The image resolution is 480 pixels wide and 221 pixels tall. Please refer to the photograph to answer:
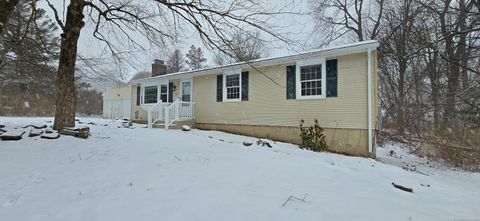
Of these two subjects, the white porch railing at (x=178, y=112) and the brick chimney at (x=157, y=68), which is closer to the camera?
the white porch railing at (x=178, y=112)

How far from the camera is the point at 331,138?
383 inches

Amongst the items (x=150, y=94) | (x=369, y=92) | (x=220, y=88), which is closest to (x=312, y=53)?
(x=369, y=92)

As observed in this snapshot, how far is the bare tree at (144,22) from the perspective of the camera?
589 cm

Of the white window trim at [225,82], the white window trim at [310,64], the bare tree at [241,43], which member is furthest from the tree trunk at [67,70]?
the white window trim at [310,64]

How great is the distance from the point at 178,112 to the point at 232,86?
277cm

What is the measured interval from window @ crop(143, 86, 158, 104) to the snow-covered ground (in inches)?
408

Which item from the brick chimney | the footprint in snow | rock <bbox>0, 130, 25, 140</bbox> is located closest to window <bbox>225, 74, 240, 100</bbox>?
the brick chimney

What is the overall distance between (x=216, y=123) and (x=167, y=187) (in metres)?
9.38

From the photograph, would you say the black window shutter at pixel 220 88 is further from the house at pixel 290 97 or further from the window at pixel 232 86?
the window at pixel 232 86

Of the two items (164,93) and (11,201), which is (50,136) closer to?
(11,201)

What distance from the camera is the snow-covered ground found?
2.76 m

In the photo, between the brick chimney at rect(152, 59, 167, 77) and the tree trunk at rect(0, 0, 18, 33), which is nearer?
the tree trunk at rect(0, 0, 18, 33)

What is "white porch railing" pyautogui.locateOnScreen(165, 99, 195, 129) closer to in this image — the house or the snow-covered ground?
the house

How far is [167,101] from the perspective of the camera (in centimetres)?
1484
